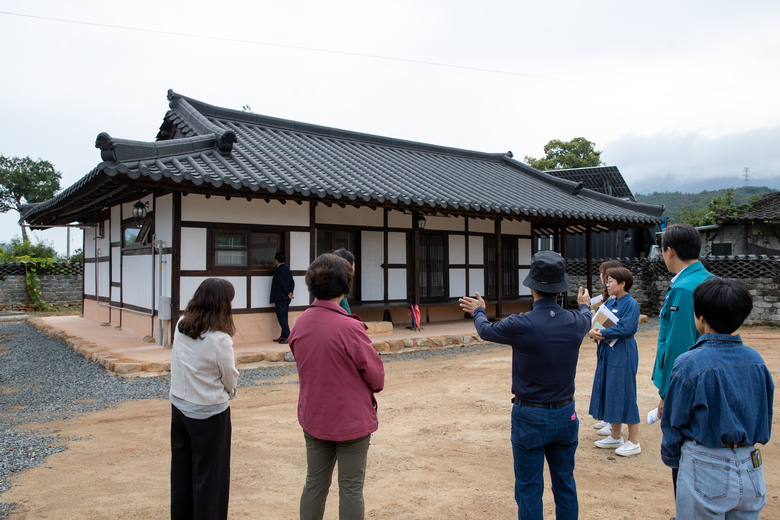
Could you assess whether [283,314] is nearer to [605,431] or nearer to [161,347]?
[161,347]

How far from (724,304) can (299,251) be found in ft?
26.0

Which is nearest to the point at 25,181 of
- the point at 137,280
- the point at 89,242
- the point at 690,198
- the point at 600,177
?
the point at 89,242

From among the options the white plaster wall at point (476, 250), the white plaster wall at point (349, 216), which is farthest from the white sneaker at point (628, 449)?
the white plaster wall at point (476, 250)

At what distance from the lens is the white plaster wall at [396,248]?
11484 millimetres

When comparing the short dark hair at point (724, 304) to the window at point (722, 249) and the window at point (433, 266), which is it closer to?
the window at point (433, 266)

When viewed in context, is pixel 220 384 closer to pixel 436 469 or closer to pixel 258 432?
pixel 436 469

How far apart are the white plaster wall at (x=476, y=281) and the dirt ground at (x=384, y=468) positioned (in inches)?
264

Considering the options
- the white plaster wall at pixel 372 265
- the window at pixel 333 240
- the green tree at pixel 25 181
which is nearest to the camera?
the window at pixel 333 240

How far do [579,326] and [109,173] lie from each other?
6296 millimetres

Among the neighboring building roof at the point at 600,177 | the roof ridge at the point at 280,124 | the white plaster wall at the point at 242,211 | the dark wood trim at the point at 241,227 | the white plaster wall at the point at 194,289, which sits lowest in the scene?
the white plaster wall at the point at 194,289

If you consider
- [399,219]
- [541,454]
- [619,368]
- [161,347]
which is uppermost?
[399,219]

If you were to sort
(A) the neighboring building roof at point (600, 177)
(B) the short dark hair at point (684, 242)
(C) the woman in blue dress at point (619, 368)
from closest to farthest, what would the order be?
(B) the short dark hair at point (684, 242)
(C) the woman in blue dress at point (619, 368)
(A) the neighboring building roof at point (600, 177)

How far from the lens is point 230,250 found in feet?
28.6

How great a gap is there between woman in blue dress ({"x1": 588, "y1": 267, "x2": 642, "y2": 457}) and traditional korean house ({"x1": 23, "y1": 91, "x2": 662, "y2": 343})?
530 centimetres
